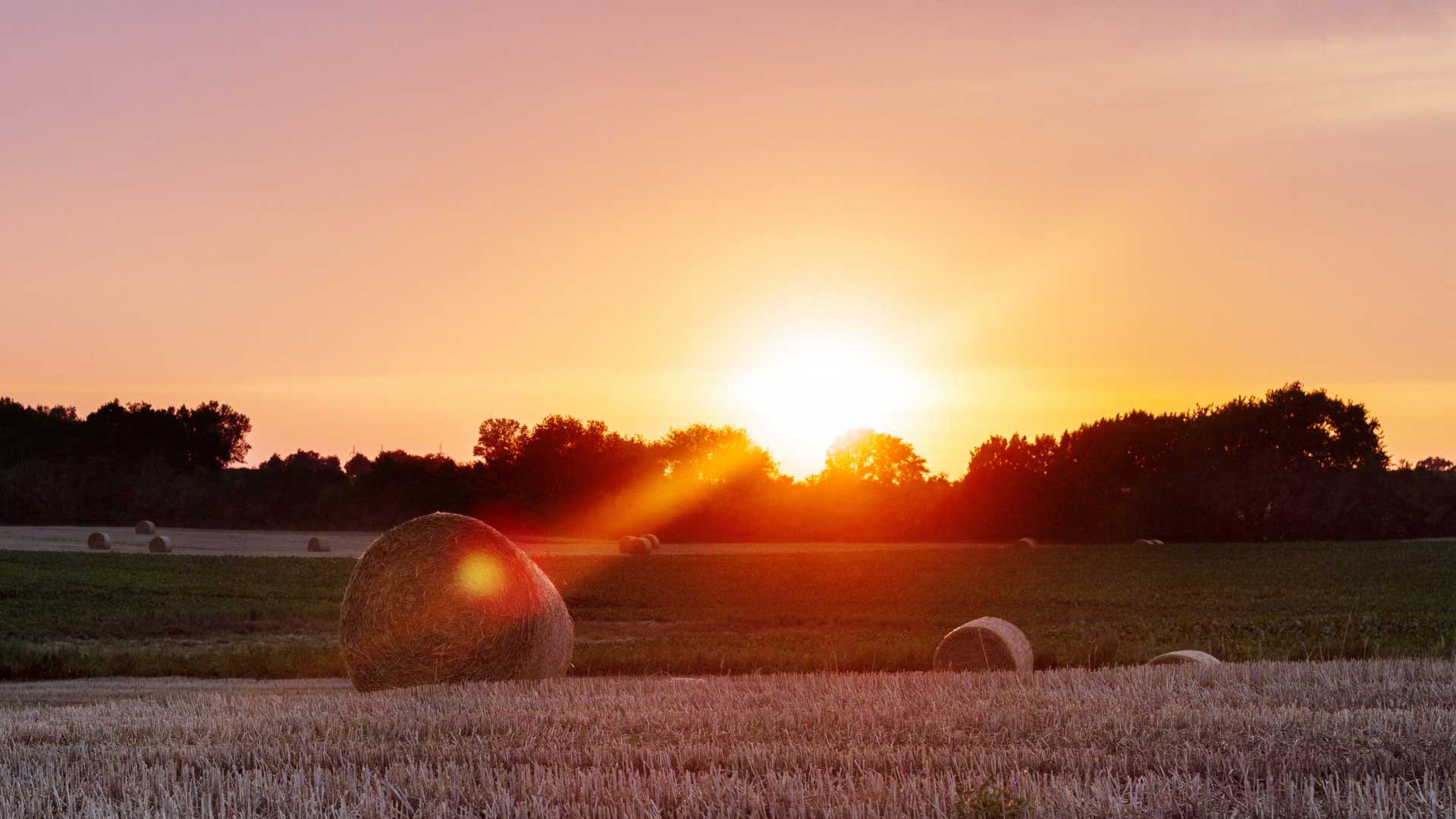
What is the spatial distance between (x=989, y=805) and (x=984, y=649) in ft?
35.7

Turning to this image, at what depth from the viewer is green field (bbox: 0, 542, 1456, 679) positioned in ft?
57.9

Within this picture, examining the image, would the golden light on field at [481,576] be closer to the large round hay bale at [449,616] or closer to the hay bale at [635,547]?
the large round hay bale at [449,616]

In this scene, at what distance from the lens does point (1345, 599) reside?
2945cm

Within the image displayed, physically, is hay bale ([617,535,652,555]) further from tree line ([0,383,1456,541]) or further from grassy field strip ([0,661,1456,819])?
grassy field strip ([0,661,1456,819])

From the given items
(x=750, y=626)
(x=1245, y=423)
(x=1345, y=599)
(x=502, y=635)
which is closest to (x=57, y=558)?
(x=750, y=626)

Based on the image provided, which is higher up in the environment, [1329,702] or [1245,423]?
[1245,423]

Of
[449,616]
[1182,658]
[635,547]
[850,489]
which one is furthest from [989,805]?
[850,489]

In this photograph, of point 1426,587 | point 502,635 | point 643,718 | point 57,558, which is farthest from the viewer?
point 57,558

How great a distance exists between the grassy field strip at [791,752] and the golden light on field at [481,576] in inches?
181

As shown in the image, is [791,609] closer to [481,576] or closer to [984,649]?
[984,649]

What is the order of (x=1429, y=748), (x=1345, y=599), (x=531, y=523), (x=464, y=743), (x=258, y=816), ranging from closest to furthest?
(x=258, y=816) → (x=1429, y=748) → (x=464, y=743) → (x=1345, y=599) → (x=531, y=523)

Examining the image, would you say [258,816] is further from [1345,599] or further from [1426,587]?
[1426,587]

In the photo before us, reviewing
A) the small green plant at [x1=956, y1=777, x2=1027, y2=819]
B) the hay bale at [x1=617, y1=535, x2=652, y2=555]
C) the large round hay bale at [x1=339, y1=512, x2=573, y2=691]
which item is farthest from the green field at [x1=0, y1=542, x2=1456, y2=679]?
A: the small green plant at [x1=956, y1=777, x2=1027, y2=819]

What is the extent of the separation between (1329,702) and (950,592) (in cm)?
2594
